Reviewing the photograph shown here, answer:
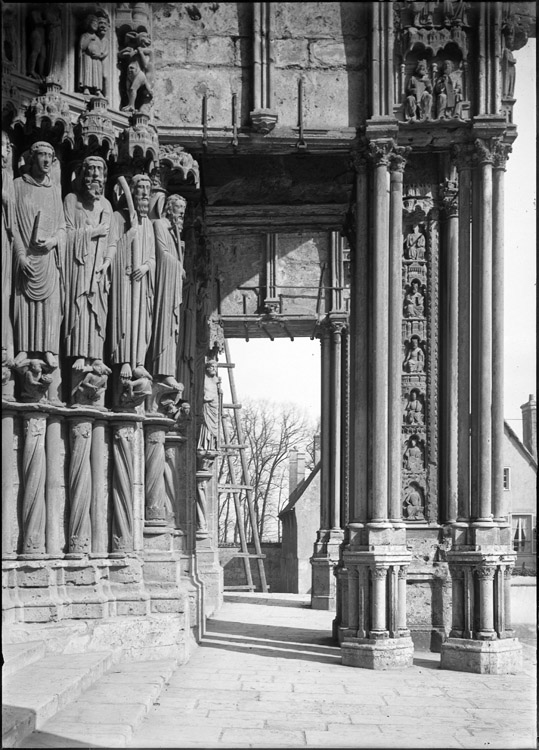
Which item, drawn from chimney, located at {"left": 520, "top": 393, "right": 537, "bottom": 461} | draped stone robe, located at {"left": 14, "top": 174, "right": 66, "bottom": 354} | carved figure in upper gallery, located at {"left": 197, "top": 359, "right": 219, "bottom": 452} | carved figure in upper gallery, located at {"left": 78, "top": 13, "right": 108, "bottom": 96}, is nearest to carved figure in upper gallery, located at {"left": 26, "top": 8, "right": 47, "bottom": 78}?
carved figure in upper gallery, located at {"left": 78, "top": 13, "right": 108, "bottom": 96}

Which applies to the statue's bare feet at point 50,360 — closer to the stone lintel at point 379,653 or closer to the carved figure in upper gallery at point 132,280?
the carved figure in upper gallery at point 132,280

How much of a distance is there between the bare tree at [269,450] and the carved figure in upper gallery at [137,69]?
4410 centimetres

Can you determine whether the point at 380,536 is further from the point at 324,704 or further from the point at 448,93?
the point at 448,93

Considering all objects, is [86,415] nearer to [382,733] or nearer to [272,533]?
[382,733]

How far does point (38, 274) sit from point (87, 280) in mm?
629

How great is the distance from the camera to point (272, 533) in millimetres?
62344

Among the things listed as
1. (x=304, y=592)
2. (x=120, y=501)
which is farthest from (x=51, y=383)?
(x=304, y=592)

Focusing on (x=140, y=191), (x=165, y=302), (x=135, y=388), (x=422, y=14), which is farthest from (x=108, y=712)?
(x=422, y=14)

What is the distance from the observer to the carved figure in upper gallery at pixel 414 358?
50.5 ft

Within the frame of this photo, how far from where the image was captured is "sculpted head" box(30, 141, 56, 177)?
1142 cm

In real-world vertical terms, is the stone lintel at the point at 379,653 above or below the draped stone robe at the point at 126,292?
below

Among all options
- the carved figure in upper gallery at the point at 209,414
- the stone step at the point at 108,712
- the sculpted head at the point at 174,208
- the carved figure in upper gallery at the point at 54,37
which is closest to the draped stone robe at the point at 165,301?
the sculpted head at the point at 174,208

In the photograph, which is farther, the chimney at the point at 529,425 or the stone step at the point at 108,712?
the chimney at the point at 529,425

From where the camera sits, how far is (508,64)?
13836 millimetres
